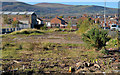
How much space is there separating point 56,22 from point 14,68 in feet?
168

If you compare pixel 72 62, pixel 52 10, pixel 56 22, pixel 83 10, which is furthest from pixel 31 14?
pixel 83 10

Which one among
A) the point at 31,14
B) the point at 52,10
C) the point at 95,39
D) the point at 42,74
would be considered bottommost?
the point at 42,74

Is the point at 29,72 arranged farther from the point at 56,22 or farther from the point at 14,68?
the point at 56,22

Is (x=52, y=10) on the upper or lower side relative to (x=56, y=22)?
upper

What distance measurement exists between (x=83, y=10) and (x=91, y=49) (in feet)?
364

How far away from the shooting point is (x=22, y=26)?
145 ft

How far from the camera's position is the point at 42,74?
22.3 feet

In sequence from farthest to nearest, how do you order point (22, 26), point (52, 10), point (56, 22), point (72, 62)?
point (52, 10)
point (56, 22)
point (22, 26)
point (72, 62)

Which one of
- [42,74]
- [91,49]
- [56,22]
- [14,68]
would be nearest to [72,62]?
[42,74]

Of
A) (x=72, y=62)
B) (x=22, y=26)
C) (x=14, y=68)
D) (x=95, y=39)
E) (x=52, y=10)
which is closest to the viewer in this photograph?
(x=14, y=68)

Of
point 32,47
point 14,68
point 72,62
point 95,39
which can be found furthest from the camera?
point 32,47

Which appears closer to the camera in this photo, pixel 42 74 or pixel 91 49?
pixel 42 74

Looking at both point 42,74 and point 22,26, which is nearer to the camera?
point 42,74

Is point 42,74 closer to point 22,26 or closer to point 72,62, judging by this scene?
point 72,62
